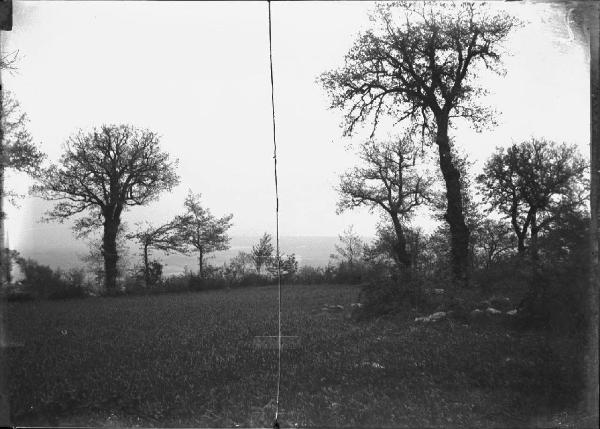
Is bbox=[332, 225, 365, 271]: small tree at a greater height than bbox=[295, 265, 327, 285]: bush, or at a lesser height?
greater

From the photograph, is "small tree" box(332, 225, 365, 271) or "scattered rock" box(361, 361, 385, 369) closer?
"scattered rock" box(361, 361, 385, 369)

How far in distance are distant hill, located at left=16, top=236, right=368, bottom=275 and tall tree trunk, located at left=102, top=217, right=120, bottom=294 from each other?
163 millimetres

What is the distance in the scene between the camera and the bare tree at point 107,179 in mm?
4266

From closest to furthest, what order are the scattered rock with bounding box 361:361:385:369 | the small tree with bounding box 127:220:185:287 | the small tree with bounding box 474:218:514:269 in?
the scattered rock with bounding box 361:361:385:369, the small tree with bounding box 474:218:514:269, the small tree with bounding box 127:220:185:287

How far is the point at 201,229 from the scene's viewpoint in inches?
174

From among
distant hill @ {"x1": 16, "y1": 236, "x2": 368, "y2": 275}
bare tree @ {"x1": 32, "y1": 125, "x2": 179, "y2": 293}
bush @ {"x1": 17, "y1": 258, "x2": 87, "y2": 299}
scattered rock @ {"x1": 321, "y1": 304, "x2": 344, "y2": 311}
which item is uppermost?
bare tree @ {"x1": 32, "y1": 125, "x2": 179, "y2": 293}

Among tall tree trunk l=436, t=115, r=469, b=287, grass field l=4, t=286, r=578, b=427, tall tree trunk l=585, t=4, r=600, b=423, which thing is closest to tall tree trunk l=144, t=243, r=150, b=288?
grass field l=4, t=286, r=578, b=427

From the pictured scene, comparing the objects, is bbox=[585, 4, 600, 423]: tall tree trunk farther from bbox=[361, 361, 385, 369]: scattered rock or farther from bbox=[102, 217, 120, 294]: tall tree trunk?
bbox=[102, 217, 120, 294]: tall tree trunk

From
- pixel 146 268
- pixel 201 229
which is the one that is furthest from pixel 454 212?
pixel 146 268

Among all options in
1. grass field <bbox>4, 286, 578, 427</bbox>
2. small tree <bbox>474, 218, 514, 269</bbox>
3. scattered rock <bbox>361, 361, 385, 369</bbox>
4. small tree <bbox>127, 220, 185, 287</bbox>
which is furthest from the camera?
small tree <bbox>127, 220, 185, 287</bbox>

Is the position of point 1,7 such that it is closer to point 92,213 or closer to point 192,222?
point 92,213

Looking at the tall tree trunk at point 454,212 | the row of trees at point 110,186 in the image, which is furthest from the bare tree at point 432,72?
the row of trees at point 110,186

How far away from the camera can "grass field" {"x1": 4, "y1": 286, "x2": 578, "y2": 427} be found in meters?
3.92

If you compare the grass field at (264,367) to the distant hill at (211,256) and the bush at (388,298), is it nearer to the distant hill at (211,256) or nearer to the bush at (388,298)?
the bush at (388,298)
